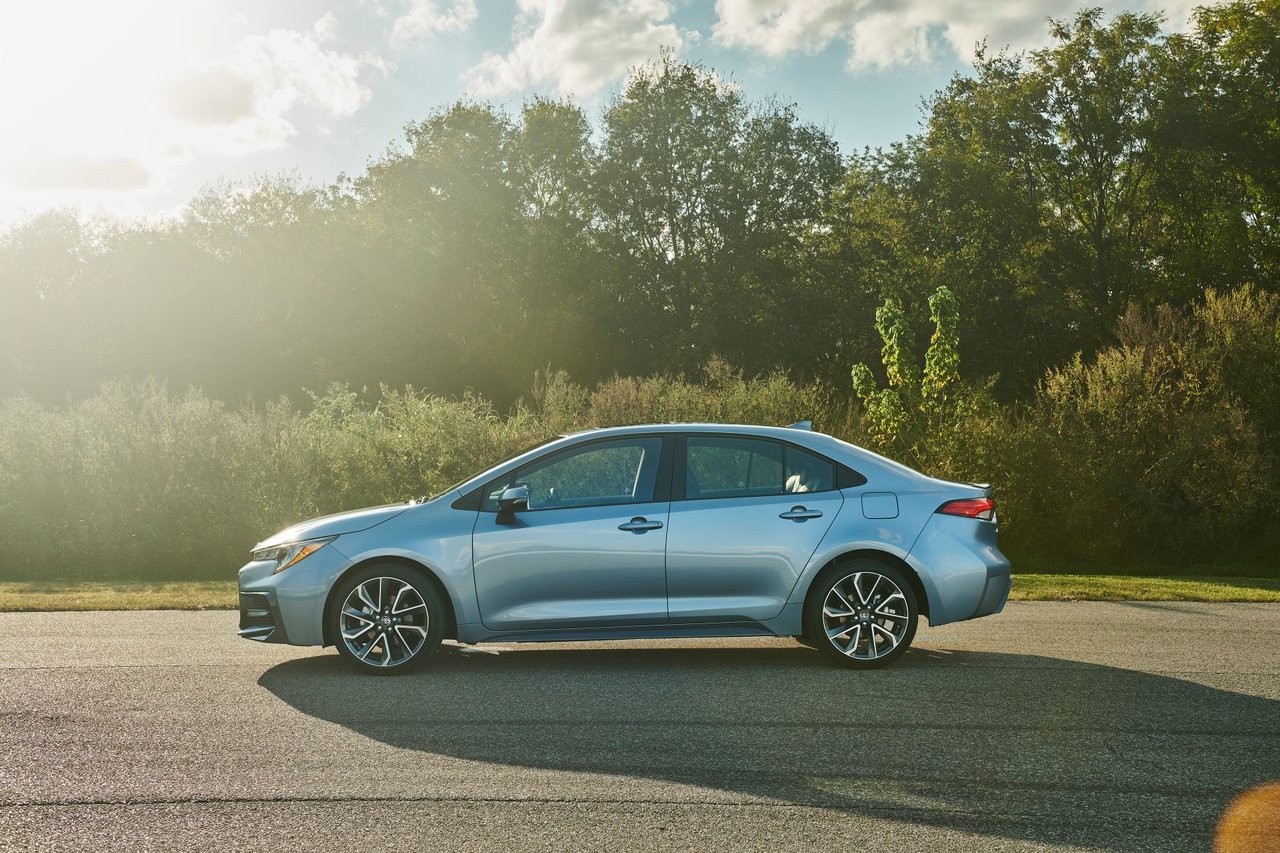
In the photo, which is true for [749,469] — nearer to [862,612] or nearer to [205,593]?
[862,612]

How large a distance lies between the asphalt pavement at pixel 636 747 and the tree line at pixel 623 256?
113 feet

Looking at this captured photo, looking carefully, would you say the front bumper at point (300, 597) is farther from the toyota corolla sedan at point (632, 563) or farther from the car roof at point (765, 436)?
the car roof at point (765, 436)

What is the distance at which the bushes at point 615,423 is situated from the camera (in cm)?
2153

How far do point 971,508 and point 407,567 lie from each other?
4.00 meters

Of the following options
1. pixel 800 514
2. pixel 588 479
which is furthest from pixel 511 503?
pixel 800 514

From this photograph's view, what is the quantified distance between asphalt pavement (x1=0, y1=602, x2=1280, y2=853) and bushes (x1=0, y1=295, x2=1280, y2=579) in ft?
36.8

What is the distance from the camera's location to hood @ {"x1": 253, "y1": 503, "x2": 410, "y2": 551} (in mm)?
9250

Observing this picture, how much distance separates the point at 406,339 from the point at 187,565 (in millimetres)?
32807

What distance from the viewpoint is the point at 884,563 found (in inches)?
367

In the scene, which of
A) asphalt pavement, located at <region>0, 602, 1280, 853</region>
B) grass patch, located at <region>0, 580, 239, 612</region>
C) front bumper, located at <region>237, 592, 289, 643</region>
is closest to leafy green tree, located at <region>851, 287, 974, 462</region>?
grass patch, located at <region>0, 580, 239, 612</region>

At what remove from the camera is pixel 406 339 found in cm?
5341

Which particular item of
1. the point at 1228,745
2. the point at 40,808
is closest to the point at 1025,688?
the point at 1228,745

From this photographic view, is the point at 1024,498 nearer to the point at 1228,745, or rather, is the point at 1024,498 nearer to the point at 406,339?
the point at 1228,745

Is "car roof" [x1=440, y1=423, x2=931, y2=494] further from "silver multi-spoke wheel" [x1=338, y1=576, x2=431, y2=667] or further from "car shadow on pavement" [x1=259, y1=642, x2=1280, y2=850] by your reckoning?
"car shadow on pavement" [x1=259, y1=642, x2=1280, y2=850]
